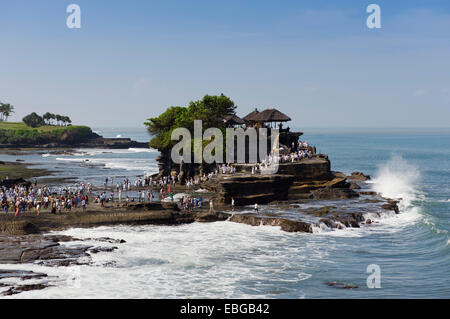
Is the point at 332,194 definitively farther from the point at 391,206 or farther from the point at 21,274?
the point at 21,274

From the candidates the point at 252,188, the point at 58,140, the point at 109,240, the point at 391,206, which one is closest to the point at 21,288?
the point at 109,240

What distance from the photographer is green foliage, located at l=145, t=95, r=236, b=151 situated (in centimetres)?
6694

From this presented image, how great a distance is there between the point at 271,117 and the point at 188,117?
12.6 meters

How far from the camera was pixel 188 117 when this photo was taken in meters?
67.9

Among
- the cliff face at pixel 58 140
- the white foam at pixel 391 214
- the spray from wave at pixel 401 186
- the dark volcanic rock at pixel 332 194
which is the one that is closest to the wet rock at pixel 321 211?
the white foam at pixel 391 214

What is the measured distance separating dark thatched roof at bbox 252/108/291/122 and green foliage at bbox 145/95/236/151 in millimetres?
5530

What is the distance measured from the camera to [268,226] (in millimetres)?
38031

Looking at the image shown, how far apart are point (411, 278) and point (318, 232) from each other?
1107 cm

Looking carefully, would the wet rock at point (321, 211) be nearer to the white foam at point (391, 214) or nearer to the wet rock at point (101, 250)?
the white foam at point (391, 214)

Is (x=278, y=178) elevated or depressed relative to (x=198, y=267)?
elevated

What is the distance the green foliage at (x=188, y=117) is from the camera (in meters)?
66.9

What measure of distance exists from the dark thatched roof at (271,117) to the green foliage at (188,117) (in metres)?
5.53
